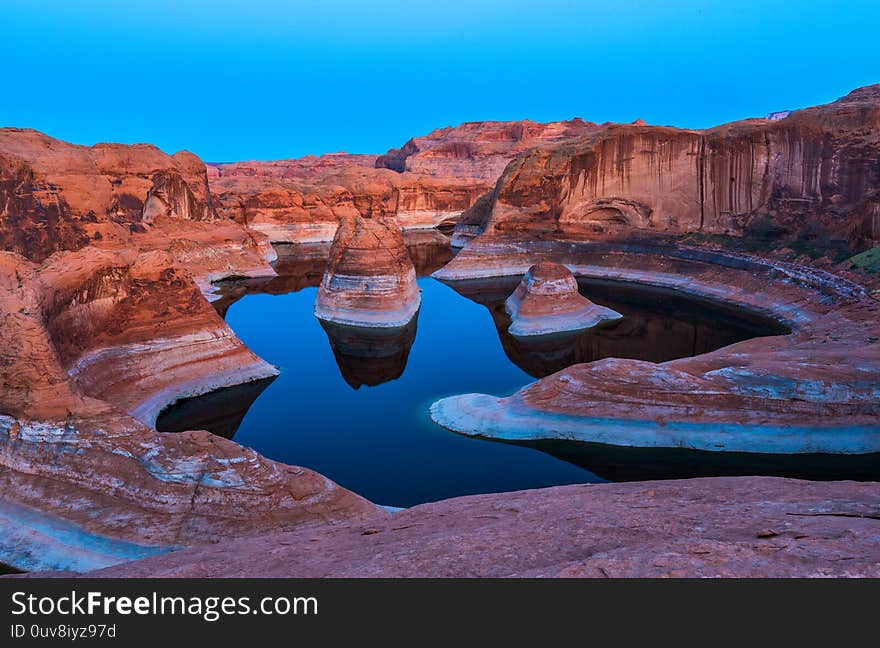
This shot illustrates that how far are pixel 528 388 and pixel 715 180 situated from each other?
32829mm

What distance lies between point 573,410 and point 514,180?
34655 mm

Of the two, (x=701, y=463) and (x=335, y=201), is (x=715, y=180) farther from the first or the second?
(x=335, y=201)

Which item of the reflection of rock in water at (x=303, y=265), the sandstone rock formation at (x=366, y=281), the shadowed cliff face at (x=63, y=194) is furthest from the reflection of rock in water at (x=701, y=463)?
the shadowed cliff face at (x=63, y=194)

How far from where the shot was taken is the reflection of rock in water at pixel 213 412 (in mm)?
18209

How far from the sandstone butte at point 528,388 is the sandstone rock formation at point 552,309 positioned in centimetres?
898

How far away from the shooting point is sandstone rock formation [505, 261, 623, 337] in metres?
29.7

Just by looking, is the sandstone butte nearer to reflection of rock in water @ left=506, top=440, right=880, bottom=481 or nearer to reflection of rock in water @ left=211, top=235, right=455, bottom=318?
reflection of rock in water @ left=506, top=440, right=880, bottom=481

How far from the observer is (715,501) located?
820cm

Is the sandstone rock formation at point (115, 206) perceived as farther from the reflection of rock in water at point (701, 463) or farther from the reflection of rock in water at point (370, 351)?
the reflection of rock in water at point (701, 463)

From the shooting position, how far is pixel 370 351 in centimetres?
2706

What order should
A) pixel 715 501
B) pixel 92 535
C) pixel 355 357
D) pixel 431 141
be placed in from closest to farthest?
1. pixel 715 501
2. pixel 92 535
3. pixel 355 357
4. pixel 431 141

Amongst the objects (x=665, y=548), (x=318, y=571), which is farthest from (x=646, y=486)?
(x=318, y=571)
